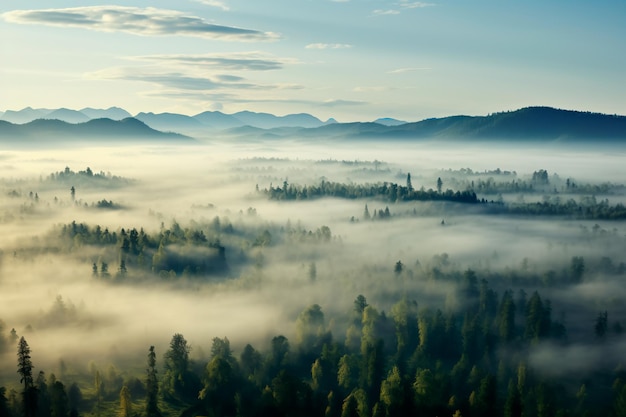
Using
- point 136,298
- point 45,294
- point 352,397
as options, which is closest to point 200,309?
point 136,298

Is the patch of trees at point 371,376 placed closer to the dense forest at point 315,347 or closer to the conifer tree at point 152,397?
the conifer tree at point 152,397

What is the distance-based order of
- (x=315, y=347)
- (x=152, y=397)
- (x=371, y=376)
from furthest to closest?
1. (x=315, y=347)
2. (x=371, y=376)
3. (x=152, y=397)

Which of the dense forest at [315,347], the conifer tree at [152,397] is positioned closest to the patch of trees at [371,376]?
the conifer tree at [152,397]

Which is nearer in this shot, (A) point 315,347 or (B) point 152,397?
(B) point 152,397

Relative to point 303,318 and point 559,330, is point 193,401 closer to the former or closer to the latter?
point 303,318

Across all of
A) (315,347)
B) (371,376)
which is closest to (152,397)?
(315,347)

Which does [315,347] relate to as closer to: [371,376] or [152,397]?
[371,376]

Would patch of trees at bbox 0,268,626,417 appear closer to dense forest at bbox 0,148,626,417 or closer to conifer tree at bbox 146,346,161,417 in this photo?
conifer tree at bbox 146,346,161,417

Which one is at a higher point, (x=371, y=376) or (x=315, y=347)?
(x=315, y=347)

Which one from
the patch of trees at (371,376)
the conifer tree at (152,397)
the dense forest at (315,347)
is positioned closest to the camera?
the patch of trees at (371,376)

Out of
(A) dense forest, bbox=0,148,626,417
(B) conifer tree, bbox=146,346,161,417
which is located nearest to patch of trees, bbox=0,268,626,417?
(B) conifer tree, bbox=146,346,161,417

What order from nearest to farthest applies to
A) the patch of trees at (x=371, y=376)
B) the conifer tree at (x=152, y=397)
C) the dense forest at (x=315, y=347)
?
the patch of trees at (x=371, y=376), the dense forest at (x=315, y=347), the conifer tree at (x=152, y=397)
